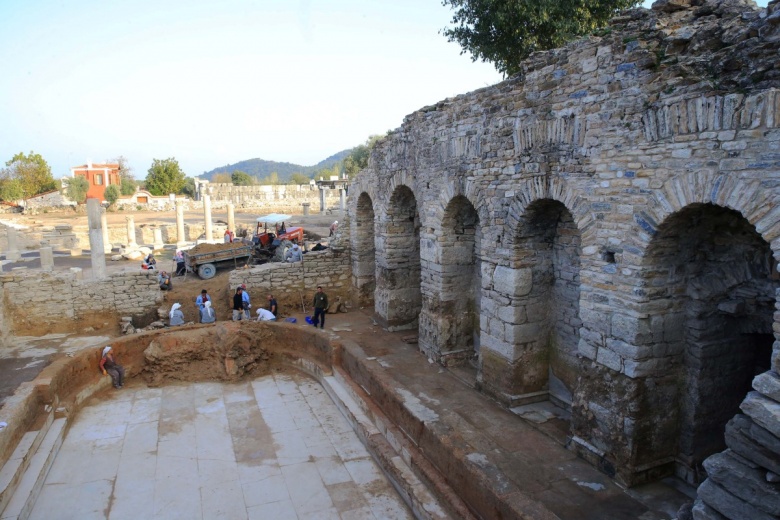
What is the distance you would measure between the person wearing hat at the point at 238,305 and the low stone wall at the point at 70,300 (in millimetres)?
2056

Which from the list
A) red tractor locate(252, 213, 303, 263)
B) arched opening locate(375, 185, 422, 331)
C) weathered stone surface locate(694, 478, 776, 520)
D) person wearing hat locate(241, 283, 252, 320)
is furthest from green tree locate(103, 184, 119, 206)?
weathered stone surface locate(694, 478, 776, 520)

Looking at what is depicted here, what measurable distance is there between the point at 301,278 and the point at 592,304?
365 inches

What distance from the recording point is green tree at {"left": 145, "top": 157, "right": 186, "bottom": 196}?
55250mm

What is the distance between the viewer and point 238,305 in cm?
1295

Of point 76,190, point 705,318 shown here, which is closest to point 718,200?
point 705,318

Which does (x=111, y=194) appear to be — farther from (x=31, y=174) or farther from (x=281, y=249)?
(x=281, y=249)

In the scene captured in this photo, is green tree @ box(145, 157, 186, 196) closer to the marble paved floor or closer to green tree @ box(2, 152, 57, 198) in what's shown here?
green tree @ box(2, 152, 57, 198)

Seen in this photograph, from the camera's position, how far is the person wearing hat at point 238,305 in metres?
12.9

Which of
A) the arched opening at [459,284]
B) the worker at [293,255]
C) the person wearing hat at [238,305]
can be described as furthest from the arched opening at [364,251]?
the arched opening at [459,284]

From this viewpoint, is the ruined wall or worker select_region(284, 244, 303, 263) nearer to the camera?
the ruined wall

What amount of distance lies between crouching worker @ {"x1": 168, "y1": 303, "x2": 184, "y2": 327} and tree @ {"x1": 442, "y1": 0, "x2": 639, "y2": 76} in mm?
11356

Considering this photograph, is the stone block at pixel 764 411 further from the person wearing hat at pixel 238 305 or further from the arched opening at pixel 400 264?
the person wearing hat at pixel 238 305

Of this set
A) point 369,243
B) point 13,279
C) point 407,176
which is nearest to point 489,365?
point 407,176

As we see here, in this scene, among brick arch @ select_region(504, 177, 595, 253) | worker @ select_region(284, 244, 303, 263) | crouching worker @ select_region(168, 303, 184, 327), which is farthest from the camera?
worker @ select_region(284, 244, 303, 263)
